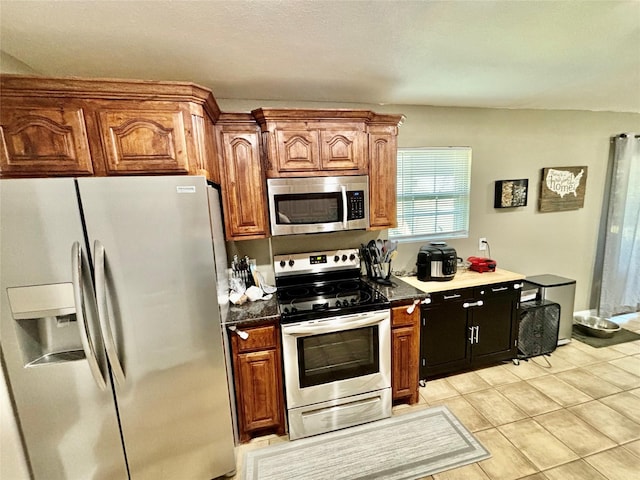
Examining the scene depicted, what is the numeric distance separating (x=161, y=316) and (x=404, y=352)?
5.98ft

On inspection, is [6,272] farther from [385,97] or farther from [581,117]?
[581,117]

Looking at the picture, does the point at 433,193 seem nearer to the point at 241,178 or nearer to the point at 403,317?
the point at 403,317

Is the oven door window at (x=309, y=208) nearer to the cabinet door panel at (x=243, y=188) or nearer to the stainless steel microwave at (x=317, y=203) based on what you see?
the stainless steel microwave at (x=317, y=203)

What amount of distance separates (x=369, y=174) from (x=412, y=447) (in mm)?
2151

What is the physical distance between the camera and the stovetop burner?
2043 millimetres

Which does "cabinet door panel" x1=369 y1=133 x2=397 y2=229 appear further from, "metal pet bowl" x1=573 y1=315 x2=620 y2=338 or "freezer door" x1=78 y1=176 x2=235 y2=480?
"metal pet bowl" x1=573 y1=315 x2=620 y2=338

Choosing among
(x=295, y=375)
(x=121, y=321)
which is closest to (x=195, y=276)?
(x=121, y=321)

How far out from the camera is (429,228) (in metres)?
3.03

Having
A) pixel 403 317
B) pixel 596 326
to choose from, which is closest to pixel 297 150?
pixel 403 317

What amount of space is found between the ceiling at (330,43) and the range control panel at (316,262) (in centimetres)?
145

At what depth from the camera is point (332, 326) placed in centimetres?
194

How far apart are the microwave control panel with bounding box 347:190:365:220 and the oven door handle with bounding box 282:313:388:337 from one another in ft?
2.80

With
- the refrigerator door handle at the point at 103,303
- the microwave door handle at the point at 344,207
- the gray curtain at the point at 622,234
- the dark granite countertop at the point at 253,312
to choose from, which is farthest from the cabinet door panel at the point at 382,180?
the gray curtain at the point at 622,234

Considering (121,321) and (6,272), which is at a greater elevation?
(6,272)
